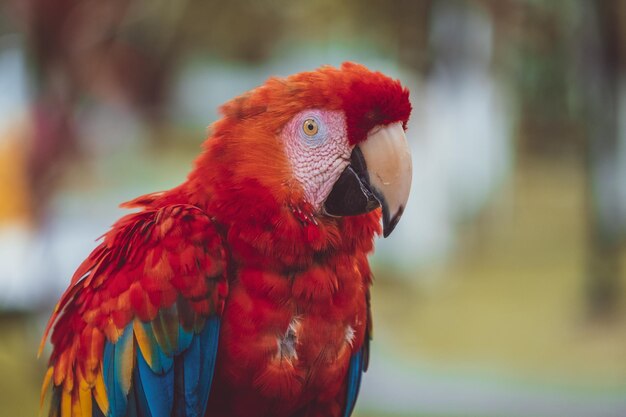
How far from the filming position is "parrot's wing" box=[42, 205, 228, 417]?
47cm

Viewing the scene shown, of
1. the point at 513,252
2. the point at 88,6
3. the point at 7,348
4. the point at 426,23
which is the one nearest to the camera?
the point at 88,6

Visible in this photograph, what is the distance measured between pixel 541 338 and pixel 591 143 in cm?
62

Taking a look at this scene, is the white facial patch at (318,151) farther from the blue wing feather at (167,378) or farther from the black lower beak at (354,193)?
the blue wing feather at (167,378)

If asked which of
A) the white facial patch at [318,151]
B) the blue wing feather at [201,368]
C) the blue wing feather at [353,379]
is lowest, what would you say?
the blue wing feather at [353,379]

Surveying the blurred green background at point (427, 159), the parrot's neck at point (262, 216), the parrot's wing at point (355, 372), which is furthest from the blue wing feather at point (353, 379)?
the blurred green background at point (427, 159)

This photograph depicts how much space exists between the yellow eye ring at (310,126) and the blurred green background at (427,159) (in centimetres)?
111

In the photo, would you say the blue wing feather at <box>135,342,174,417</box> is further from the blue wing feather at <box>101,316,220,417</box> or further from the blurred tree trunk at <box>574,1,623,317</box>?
the blurred tree trunk at <box>574,1,623,317</box>

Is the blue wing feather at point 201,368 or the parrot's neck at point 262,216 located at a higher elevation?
the parrot's neck at point 262,216

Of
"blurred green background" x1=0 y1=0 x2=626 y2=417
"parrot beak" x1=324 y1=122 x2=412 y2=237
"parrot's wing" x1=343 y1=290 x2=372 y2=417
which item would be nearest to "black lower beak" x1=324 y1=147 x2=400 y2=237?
"parrot beak" x1=324 y1=122 x2=412 y2=237

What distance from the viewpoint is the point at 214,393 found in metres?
0.49

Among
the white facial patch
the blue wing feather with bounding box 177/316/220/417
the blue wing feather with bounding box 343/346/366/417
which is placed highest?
the white facial patch

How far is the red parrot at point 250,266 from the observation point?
0.47 meters

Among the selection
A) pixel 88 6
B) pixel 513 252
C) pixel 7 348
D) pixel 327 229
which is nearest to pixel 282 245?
pixel 327 229

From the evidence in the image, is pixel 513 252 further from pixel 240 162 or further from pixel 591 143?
pixel 240 162
